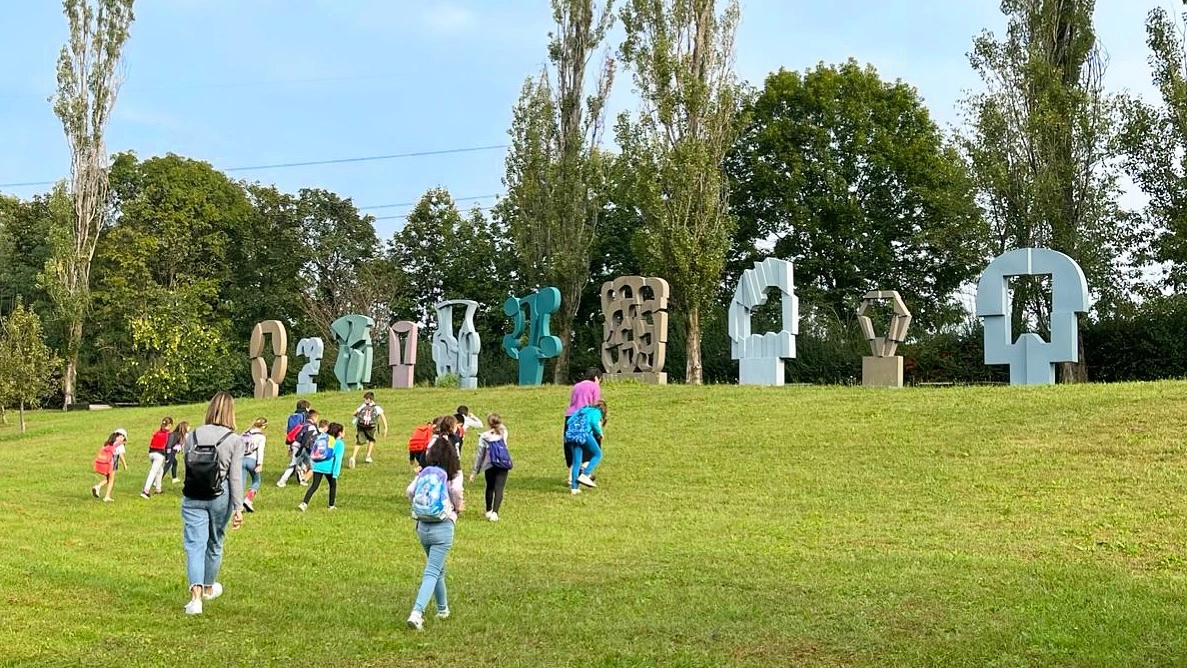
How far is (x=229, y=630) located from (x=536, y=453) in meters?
12.4

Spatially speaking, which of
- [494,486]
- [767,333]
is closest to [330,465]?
[494,486]

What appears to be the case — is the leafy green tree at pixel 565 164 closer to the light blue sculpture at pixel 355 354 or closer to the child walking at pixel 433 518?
the light blue sculpture at pixel 355 354

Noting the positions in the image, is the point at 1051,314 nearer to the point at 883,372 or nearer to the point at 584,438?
the point at 883,372

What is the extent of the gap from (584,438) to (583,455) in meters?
0.54

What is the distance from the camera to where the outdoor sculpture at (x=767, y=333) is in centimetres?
2675

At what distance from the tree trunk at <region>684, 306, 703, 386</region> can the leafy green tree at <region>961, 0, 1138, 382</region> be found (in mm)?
9114

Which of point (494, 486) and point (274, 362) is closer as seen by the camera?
point (494, 486)

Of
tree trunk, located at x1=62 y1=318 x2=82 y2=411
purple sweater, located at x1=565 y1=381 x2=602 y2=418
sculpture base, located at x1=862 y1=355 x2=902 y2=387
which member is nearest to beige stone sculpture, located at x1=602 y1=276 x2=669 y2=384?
sculpture base, located at x1=862 y1=355 x2=902 y2=387

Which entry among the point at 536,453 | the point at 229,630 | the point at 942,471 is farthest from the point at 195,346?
the point at 229,630

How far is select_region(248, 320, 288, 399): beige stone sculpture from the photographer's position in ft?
127

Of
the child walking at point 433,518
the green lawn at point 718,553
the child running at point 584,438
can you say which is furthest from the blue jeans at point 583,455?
the child walking at point 433,518

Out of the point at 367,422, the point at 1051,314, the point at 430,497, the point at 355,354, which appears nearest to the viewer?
the point at 430,497

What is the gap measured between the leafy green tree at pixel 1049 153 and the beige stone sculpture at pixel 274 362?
23.4 meters

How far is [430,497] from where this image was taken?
8.33m
